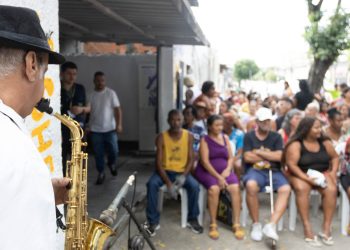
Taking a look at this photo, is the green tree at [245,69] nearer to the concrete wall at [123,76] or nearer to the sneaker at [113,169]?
the concrete wall at [123,76]

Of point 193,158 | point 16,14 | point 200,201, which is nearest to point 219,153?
point 193,158

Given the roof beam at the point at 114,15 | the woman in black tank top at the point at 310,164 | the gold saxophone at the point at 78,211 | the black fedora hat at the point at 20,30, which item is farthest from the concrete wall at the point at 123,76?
the black fedora hat at the point at 20,30

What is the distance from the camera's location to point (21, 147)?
3.43 ft

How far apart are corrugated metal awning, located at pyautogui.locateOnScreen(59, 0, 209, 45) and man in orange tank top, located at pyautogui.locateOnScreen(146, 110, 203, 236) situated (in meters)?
1.36

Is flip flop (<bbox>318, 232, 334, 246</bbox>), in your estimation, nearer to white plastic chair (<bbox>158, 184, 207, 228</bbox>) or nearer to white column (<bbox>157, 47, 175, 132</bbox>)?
white plastic chair (<bbox>158, 184, 207, 228</bbox>)

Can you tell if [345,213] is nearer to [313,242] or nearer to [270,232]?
[313,242]

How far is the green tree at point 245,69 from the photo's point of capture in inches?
2724

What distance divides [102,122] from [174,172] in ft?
6.84

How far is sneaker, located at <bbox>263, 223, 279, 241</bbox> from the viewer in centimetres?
448

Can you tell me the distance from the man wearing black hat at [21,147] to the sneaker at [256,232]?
12.8ft

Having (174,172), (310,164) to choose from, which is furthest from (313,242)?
(174,172)

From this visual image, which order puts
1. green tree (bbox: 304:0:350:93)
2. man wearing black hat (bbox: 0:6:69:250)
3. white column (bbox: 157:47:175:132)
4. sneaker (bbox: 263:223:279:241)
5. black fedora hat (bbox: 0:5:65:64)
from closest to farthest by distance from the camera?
1. man wearing black hat (bbox: 0:6:69:250)
2. black fedora hat (bbox: 0:5:65:64)
3. sneaker (bbox: 263:223:279:241)
4. white column (bbox: 157:47:175:132)
5. green tree (bbox: 304:0:350:93)

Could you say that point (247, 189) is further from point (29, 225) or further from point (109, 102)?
point (29, 225)

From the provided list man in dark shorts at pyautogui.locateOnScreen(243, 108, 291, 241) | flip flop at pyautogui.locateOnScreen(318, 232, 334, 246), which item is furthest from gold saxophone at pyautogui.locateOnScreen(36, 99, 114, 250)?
flip flop at pyautogui.locateOnScreen(318, 232, 334, 246)
